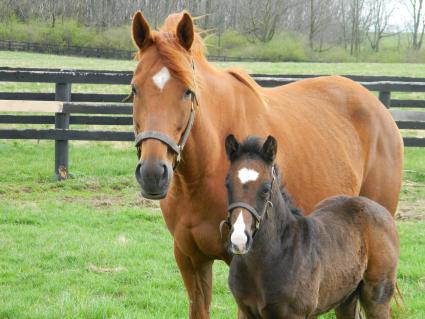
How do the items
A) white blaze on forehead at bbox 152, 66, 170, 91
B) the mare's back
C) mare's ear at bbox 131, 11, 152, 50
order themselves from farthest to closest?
the mare's back
mare's ear at bbox 131, 11, 152, 50
white blaze on forehead at bbox 152, 66, 170, 91

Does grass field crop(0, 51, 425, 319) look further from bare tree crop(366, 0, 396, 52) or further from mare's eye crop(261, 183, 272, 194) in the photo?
bare tree crop(366, 0, 396, 52)

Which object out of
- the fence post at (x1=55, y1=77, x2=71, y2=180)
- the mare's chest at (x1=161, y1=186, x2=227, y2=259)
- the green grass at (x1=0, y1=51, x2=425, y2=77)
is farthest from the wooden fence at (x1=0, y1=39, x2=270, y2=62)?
the mare's chest at (x1=161, y1=186, x2=227, y2=259)

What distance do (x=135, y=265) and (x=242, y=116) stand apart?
2457mm

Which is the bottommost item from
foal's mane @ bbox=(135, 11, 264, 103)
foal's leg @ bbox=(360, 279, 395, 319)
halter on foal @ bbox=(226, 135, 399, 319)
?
foal's leg @ bbox=(360, 279, 395, 319)

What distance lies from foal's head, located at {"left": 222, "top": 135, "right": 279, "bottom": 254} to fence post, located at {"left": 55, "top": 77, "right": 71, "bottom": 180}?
661 centimetres

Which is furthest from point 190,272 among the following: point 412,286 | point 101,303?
point 412,286

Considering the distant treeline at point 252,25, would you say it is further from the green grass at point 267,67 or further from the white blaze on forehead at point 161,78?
the white blaze on forehead at point 161,78

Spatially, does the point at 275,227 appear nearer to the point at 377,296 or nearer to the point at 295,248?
the point at 295,248

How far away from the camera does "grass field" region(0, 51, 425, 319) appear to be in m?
4.84

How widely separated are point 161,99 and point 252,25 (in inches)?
1833

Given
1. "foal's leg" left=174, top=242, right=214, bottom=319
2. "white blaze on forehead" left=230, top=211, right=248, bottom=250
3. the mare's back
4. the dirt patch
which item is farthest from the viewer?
the dirt patch

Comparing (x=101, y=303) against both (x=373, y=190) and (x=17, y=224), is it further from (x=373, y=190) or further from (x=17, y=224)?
(x=17, y=224)

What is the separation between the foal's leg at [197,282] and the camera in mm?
3838

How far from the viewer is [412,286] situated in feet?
17.4
